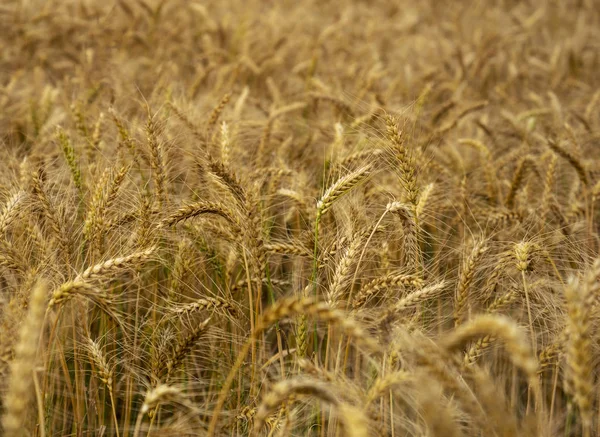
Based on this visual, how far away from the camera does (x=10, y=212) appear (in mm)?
1671

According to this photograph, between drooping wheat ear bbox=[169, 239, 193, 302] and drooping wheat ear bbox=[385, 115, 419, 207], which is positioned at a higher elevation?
drooping wheat ear bbox=[385, 115, 419, 207]

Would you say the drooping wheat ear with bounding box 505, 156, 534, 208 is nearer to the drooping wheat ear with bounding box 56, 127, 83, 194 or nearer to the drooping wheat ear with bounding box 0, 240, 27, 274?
the drooping wheat ear with bounding box 56, 127, 83, 194

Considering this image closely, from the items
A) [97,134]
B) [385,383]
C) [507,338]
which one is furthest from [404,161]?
[97,134]

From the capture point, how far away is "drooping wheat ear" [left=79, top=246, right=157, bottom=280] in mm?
1466

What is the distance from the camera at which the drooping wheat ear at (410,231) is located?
1.77m

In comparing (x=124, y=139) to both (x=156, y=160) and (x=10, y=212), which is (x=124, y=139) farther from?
→ (x=10, y=212)

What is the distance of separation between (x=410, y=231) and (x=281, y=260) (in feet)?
2.39

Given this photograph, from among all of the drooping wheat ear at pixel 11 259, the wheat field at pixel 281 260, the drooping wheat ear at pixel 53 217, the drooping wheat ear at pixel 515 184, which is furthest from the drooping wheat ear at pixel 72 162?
the drooping wheat ear at pixel 515 184

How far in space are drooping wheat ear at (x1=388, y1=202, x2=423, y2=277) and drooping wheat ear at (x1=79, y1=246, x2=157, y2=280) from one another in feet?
2.51

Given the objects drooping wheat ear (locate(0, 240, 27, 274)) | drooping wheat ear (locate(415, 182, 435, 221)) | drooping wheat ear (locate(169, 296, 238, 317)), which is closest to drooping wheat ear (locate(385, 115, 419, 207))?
drooping wheat ear (locate(415, 182, 435, 221))

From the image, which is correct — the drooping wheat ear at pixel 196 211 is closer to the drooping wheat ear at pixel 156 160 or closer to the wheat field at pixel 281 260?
the wheat field at pixel 281 260

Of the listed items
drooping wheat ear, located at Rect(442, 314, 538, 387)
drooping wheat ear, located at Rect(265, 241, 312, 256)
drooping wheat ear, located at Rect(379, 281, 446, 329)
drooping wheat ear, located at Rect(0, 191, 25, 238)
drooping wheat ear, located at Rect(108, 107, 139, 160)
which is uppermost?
drooping wheat ear, located at Rect(108, 107, 139, 160)

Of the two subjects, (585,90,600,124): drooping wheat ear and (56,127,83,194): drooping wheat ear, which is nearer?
(56,127,83,194): drooping wheat ear

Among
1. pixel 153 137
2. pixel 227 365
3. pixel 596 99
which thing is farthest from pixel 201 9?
pixel 227 365
